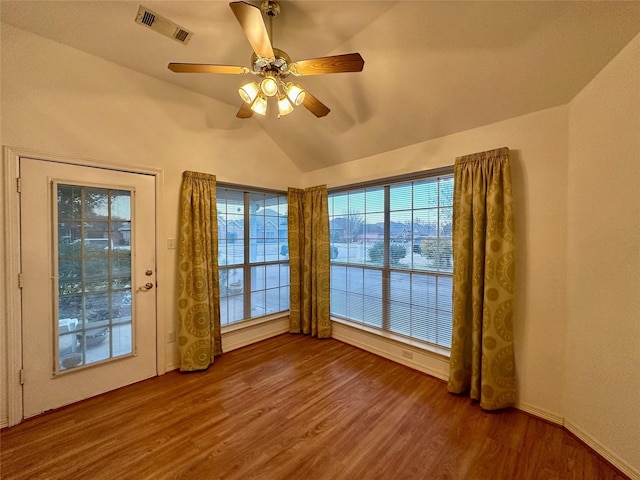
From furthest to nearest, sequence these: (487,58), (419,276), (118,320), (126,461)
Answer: (419,276) < (118,320) < (487,58) < (126,461)

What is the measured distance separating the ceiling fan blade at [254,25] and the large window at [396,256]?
6.12 feet

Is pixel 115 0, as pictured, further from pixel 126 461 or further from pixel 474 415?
pixel 474 415

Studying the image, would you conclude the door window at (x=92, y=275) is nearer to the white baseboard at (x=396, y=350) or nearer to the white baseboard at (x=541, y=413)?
the white baseboard at (x=396, y=350)

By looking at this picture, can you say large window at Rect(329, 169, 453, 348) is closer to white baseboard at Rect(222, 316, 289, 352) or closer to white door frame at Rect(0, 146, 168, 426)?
white baseboard at Rect(222, 316, 289, 352)

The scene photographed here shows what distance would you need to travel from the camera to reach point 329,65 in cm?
149

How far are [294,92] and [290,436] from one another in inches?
92.5

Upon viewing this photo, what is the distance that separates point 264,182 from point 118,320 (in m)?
2.13

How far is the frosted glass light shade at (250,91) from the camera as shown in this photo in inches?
65.4

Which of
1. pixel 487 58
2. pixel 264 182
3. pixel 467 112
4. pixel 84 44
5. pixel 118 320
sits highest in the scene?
pixel 84 44

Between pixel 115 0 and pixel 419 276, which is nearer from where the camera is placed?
pixel 115 0

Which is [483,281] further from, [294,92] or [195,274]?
[195,274]

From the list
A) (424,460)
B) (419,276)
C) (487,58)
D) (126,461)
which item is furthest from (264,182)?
(424,460)

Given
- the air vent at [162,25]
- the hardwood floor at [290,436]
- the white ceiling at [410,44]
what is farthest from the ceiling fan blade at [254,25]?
the hardwood floor at [290,436]

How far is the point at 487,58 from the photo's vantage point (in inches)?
68.8
